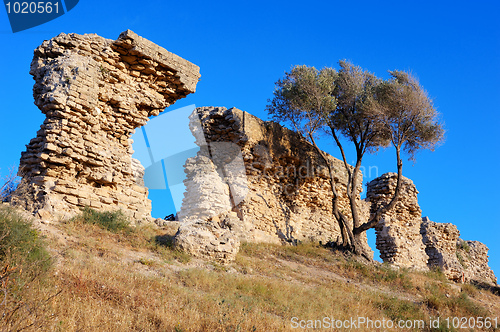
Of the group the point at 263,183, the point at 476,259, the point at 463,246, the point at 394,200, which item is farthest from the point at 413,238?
the point at 263,183

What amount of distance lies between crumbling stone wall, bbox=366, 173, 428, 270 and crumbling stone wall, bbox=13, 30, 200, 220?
38.7ft

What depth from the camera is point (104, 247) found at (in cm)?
742

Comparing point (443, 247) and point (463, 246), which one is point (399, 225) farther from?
point (463, 246)

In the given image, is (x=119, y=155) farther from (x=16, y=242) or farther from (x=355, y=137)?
(x=355, y=137)

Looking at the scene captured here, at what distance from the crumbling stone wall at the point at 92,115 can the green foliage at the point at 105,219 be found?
294mm

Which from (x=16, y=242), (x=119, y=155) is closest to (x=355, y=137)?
(x=119, y=155)

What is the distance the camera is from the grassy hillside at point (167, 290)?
4.39 m

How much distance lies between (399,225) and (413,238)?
1.09 metres

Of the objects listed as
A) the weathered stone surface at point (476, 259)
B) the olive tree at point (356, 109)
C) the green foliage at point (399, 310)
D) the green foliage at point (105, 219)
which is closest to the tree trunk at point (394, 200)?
the olive tree at point (356, 109)

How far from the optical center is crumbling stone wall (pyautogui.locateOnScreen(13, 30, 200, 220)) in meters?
8.73

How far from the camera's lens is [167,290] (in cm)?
592

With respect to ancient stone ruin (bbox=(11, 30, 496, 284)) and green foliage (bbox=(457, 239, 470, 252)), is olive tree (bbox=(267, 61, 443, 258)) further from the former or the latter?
green foliage (bbox=(457, 239, 470, 252))

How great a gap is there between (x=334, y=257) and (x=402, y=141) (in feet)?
18.8

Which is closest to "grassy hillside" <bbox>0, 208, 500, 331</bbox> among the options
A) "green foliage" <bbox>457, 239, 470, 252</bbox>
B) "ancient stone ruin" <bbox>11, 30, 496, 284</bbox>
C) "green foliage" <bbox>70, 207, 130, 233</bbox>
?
"green foliage" <bbox>70, 207, 130, 233</bbox>
